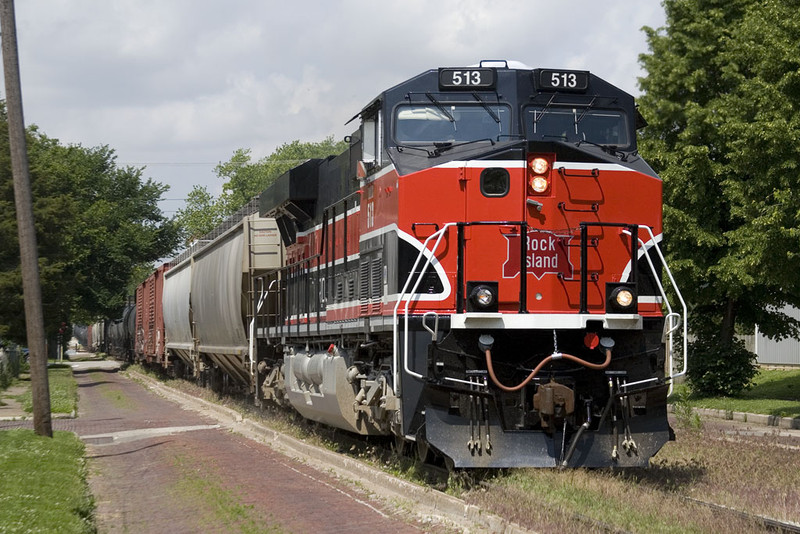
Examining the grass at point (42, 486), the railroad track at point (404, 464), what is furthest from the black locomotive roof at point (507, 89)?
the grass at point (42, 486)

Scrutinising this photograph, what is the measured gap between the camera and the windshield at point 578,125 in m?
11.5

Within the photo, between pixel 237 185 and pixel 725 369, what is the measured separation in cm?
9707

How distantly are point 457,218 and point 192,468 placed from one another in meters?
5.92

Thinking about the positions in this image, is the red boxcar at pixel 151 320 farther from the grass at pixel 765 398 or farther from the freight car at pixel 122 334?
the grass at pixel 765 398

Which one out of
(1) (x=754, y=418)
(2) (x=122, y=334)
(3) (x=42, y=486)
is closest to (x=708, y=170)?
(1) (x=754, y=418)

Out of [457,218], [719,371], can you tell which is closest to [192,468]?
[457,218]

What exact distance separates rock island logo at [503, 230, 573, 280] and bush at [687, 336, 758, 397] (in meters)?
19.2

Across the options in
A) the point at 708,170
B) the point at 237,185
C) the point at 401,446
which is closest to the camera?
the point at 401,446

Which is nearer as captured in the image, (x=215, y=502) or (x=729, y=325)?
(x=215, y=502)

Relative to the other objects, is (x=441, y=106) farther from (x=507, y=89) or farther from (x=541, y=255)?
(x=541, y=255)

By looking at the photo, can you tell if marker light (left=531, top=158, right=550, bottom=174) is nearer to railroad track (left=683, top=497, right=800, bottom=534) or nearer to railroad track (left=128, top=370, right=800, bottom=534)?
railroad track (left=128, top=370, right=800, bottom=534)

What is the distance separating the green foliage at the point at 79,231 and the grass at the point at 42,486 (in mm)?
25567

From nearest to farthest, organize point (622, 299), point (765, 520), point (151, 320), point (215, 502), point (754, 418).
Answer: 1. point (765, 520)
2. point (622, 299)
3. point (215, 502)
4. point (754, 418)
5. point (151, 320)

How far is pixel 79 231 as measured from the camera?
58.1 metres
